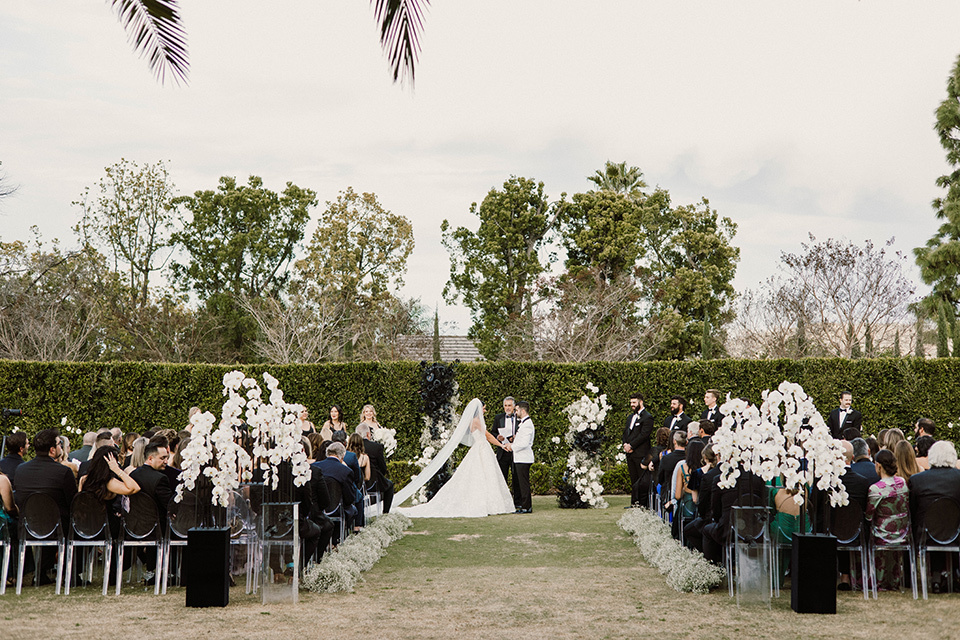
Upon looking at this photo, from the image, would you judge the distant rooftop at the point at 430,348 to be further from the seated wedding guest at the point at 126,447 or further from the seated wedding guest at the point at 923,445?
the seated wedding guest at the point at 923,445

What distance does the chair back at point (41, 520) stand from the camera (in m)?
7.56

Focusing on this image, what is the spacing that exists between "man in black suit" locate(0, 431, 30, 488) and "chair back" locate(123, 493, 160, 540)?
112cm

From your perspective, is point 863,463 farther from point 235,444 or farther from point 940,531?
point 235,444

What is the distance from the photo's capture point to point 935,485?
752 centimetres

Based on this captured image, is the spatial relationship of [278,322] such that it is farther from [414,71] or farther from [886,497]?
[414,71]

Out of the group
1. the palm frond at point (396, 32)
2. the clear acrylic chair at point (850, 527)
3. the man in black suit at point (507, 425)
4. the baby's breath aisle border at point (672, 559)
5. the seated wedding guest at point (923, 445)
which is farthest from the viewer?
the man in black suit at point (507, 425)

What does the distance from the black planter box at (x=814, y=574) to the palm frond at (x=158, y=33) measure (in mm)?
5629

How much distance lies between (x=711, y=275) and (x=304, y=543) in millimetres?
29424

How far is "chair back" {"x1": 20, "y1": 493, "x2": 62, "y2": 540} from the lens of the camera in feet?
24.8

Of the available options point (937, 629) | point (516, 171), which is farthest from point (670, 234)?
point (937, 629)

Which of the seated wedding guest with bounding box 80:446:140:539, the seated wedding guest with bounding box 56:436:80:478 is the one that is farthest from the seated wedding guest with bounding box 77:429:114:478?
the seated wedding guest with bounding box 80:446:140:539

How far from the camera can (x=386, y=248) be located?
1366 inches

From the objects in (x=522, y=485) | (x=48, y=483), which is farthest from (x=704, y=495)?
(x=522, y=485)

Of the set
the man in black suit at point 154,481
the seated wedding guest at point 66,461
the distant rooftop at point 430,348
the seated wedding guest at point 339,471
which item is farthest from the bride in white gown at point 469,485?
the distant rooftop at point 430,348
